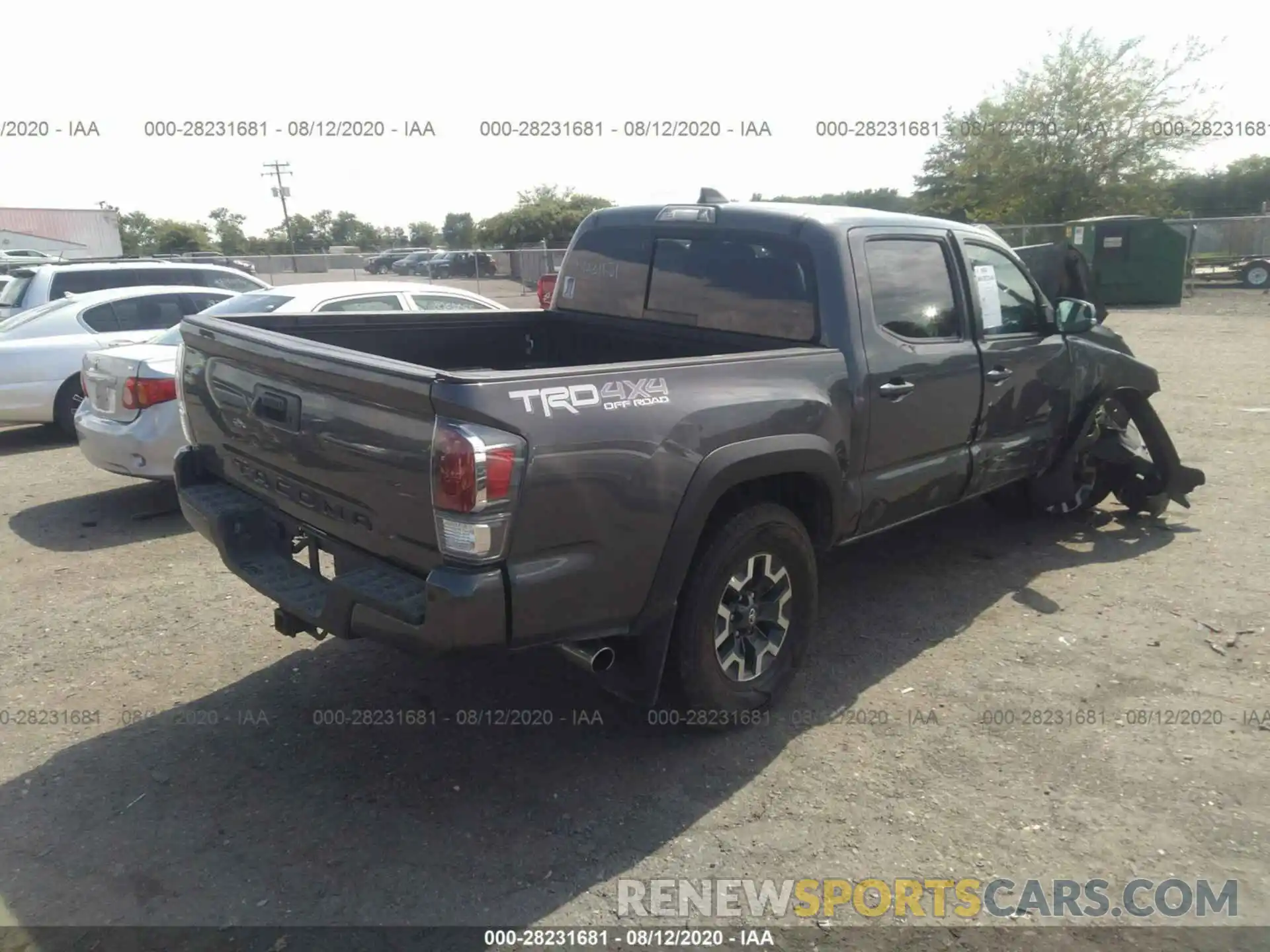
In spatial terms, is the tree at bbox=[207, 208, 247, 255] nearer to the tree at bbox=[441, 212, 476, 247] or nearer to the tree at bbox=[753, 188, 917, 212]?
the tree at bbox=[441, 212, 476, 247]

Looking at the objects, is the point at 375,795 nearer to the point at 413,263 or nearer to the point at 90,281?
the point at 90,281

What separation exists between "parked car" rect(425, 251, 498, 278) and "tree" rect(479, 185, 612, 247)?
1160 cm

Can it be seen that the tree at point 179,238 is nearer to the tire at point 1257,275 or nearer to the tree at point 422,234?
the tree at point 422,234

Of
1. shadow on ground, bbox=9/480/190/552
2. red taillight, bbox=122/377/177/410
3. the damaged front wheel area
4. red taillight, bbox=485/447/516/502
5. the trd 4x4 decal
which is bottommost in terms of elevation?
shadow on ground, bbox=9/480/190/552

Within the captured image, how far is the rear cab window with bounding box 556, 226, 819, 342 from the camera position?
4.19m

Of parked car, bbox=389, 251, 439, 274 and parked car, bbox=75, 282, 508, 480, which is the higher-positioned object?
parked car, bbox=389, 251, 439, 274

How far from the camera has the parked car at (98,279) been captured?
10297mm

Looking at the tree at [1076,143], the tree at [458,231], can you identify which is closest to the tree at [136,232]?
the tree at [458,231]

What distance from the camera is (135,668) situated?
4.37 m

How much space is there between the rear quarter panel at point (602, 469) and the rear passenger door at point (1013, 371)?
2006 mm

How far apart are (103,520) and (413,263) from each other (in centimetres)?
2828

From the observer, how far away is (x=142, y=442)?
6250 millimetres

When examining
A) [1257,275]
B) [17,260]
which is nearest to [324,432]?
[17,260]

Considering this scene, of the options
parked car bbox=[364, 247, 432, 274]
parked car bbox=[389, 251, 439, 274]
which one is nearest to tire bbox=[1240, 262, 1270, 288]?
parked car bbox=[389, 251, 439, 274]
